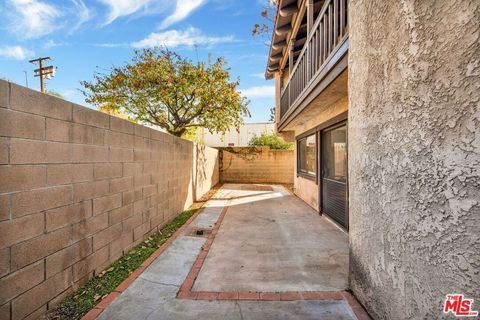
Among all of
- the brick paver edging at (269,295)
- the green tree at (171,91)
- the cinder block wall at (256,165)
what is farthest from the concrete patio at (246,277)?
the cinder block wall at (256,165)

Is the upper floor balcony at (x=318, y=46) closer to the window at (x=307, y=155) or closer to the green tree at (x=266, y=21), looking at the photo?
the green tree at (x=266, y=21)

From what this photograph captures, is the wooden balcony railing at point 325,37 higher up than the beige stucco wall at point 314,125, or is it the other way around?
the wooden balcony railing at point 325,37

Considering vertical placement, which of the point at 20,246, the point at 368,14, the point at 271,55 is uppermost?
the point at 271,55

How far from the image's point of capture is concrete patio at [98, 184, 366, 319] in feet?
7.86

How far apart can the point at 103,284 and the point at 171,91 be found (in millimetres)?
8451

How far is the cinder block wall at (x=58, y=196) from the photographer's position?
194 centimetres

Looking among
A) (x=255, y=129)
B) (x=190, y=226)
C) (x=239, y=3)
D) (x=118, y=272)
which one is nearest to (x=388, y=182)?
(x=118, y=272)

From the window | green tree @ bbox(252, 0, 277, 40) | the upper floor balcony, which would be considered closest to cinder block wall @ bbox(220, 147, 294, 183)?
the window

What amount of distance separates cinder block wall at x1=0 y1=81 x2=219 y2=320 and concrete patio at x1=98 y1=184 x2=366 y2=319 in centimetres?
62

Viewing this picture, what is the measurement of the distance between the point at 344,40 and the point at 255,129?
20.3 metres

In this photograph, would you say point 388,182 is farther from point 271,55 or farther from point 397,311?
point 271,55

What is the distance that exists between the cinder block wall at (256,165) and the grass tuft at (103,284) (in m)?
11.0

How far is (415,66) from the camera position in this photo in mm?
1620

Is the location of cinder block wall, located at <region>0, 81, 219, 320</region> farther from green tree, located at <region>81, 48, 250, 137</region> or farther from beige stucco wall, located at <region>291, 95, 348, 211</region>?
green tree, located at <region>81, 48, 250, 137</region>
